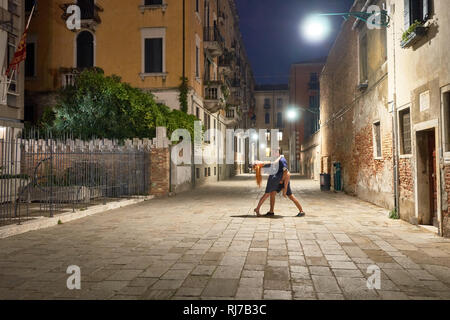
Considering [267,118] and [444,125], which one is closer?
[444,125]

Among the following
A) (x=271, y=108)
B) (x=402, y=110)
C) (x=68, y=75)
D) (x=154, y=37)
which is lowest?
(x=402, y=110)

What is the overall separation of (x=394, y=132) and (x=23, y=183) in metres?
11.4

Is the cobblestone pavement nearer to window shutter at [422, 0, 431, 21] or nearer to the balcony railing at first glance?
window shutter at [422, 0, 431, 21]

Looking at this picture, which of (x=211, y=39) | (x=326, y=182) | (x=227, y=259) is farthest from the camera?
(x=211, y=39)

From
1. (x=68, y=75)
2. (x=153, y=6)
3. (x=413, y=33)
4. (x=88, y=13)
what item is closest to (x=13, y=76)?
(x=68, y=75)

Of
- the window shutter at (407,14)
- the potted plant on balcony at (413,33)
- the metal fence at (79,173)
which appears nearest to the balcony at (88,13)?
the metal fence at (79,173)

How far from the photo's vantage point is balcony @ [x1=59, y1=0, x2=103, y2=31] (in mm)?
19969

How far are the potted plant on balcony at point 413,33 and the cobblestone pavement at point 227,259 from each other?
3907 millimetres

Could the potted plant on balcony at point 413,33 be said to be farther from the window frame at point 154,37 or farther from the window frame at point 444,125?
the window frame at point 154,37

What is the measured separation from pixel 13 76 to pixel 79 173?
7.18 m

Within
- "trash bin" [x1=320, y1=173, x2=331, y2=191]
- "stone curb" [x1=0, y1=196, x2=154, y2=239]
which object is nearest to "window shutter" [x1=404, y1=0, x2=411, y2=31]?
"stone curb" [x1=0, y1=196, x2=154, y2=239]

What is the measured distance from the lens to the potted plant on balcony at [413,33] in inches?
279

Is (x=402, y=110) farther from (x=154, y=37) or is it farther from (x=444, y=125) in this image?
(x=154, y=37)

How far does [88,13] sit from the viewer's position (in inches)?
796
